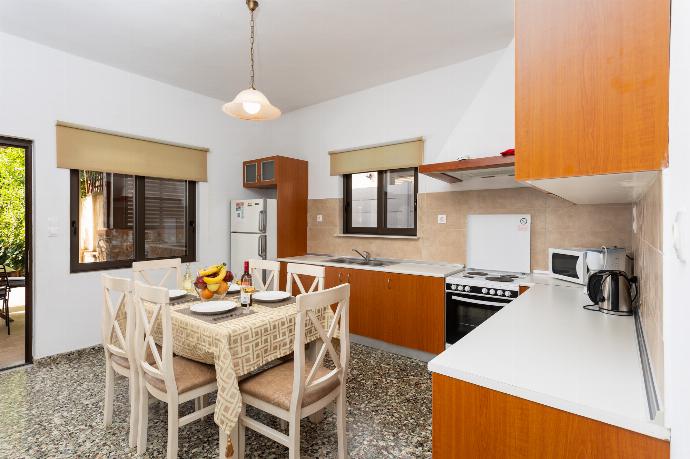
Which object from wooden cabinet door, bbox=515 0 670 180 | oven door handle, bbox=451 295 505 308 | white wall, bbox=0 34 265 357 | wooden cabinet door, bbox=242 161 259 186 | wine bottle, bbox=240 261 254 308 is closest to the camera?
wooden cabinet door, bbox=515 0 670 180

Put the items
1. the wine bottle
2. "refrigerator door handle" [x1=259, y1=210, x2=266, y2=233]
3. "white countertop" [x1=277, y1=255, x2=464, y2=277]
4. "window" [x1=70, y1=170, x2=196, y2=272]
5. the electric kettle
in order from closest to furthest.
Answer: the electric kettle < the wine bottle < "white countertop" [x1=277, y1=255, x2=464, y2=277] < "window" [x1=70, y1=170, x2=196, y2=272] < "refrigerator door handle" [x1=259, y1=210, x2=266, y2=233]

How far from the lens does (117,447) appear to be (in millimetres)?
1952

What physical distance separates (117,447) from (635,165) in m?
2.64

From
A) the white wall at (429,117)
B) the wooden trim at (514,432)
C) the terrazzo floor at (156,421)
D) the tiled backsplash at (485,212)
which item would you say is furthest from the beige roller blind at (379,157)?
the wooden trim at (514,432)

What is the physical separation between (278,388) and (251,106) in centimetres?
176

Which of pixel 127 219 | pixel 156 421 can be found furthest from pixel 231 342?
pixel 127 219

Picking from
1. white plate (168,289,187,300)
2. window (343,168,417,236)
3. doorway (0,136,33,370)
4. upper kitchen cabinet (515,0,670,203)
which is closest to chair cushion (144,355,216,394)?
white plate (168,289,187,300)

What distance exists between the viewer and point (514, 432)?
3.07 feet

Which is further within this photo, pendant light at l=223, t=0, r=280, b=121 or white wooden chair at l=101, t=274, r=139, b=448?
pendant light at l=223, t=0, r=280, b=121

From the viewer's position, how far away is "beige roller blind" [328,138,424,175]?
3784mm

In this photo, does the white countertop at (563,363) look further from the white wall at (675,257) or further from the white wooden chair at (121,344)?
the white wooden chair at (121,344)

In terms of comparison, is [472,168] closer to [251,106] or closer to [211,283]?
[251,106]

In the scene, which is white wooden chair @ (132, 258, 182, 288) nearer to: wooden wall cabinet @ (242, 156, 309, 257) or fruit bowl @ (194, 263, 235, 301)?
fruit bowl @ (194, 263, 235, 301)

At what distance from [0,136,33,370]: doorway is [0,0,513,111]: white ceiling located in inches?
44.5
